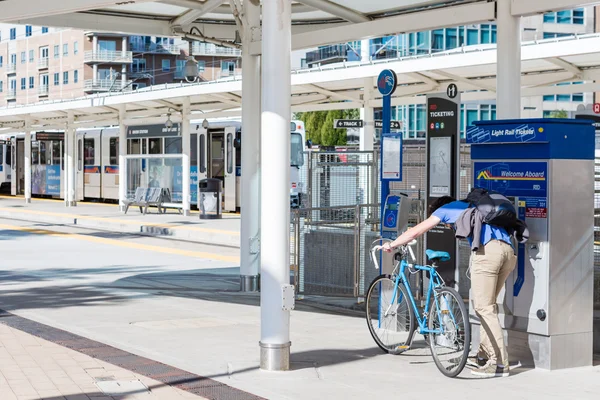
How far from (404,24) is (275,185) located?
4.23 metres

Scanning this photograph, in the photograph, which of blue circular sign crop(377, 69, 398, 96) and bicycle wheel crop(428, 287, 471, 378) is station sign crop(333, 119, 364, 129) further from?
bicycle wheel crop(428, 287, 471, 378)

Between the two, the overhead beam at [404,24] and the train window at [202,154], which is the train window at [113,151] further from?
the overhead beam at [404,24]

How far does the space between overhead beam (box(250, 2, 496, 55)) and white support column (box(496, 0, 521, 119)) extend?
154 mm

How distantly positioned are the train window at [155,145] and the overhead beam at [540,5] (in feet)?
86.3

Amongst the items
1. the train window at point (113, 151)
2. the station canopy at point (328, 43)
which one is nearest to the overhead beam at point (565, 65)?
the station canopy at point (328, 43)

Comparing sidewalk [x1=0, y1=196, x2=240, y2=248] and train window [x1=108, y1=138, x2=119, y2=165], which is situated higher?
train window [x1=108, y1=138, x2=119, y2=165]

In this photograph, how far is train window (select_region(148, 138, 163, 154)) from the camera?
118 ft

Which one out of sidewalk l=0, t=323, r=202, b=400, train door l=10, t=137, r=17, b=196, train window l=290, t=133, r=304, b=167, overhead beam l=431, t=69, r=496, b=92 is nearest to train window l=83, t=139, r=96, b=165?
train door l=10, t=137, r=17, b=196

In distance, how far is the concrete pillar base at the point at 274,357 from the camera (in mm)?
8148

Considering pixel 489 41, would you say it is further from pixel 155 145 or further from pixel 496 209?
pixel 496 209

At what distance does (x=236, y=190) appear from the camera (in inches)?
1288

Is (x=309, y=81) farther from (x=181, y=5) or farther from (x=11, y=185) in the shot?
(x=11, y=185)

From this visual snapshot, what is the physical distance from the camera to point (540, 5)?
1028 cm

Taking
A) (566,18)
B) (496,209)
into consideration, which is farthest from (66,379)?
(566,18)
